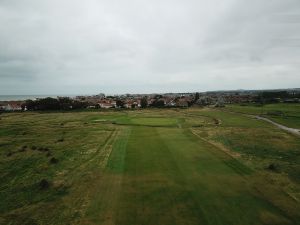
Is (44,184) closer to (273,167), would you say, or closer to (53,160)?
(53,160)

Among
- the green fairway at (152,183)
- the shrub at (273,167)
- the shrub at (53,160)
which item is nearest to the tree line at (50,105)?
the green fairway at (152,183)

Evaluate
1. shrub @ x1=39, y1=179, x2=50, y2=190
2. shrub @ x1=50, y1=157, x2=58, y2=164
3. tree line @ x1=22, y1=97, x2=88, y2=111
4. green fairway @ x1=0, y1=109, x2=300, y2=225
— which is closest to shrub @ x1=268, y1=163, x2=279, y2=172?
green fairway @ x1=0, y1=109, x2=300, y2=225

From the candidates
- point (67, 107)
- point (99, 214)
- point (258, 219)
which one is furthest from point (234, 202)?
point (67, 107)

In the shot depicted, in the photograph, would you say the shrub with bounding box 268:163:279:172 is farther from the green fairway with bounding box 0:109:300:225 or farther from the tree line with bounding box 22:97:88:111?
the tree line with bounding box 22:97:88:111

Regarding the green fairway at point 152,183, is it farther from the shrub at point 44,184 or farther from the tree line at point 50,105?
the tree line at point 50,105

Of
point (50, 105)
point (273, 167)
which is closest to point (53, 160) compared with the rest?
point (273, 167)

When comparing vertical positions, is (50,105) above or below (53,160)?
above

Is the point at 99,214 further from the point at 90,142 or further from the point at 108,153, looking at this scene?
the point at 90,142

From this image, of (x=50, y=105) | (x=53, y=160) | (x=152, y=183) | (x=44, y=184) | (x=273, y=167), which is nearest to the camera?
(x=44, y=184)
